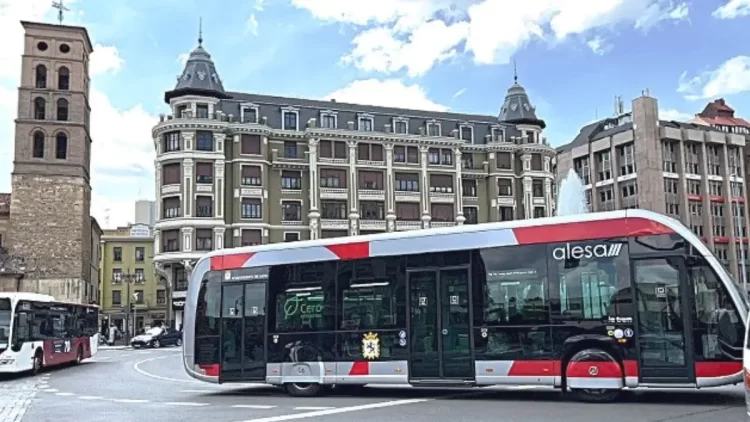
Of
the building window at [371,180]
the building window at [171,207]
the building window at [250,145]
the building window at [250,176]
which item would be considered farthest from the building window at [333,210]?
the building window at [171,207]

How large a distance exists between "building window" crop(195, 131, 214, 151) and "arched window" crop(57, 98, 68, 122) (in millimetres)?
12075

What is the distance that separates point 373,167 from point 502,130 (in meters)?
13.9

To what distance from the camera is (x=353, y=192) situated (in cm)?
5859

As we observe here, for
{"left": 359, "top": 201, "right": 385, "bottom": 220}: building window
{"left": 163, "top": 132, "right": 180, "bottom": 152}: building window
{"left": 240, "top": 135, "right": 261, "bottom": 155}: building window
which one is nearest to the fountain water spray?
{"left": 359, "top": 201, "right": 385, "bottom": 220}: building window

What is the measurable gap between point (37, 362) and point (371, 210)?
119 ft

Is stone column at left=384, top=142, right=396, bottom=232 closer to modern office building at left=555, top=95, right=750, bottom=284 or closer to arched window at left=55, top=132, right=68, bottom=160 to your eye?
arched window at left=55, top=132, right=68, bottom=160

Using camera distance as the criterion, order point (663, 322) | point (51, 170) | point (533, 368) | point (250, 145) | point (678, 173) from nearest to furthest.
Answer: point (663, 322) → point (533, 368) → point (250, 145) → point (51, 170) → point (678, 173)

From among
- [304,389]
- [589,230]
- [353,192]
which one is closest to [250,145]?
[353,192]

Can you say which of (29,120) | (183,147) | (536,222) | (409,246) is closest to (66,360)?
(409,246)

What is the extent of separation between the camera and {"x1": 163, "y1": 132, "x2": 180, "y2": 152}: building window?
5447 cm

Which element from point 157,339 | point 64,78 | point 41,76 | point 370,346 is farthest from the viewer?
point 64,78

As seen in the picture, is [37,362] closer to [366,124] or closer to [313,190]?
[313,190]

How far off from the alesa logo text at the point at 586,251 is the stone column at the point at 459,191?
48.4m

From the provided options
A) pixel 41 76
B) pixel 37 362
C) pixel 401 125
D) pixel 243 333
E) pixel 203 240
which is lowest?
pixel 37 362
